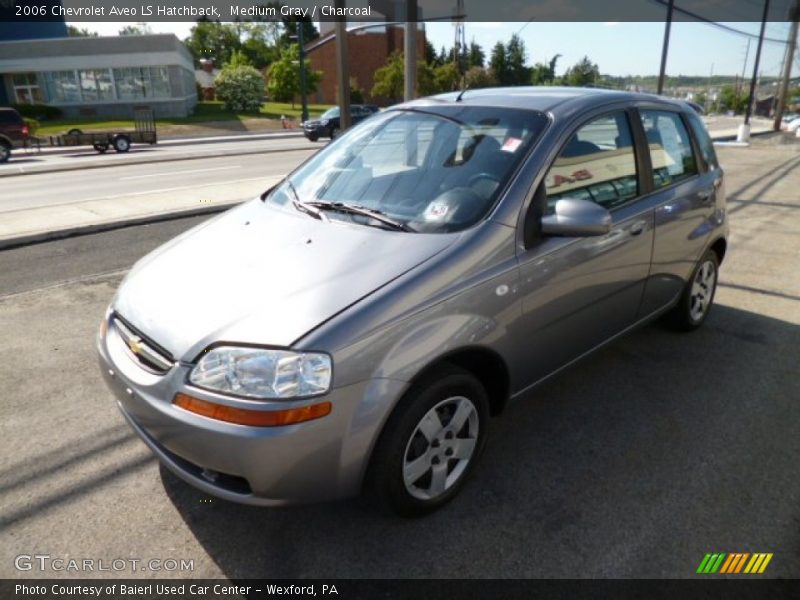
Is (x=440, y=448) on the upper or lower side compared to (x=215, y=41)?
lower

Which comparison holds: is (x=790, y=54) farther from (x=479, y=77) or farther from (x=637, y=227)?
(x=637, y=227)

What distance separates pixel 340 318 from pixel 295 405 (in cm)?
35

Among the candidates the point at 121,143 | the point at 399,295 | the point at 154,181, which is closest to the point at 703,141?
the point at 399,295

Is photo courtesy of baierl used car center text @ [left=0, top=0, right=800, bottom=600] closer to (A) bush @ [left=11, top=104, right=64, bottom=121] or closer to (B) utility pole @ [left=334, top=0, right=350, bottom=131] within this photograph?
(B) utility pole @ [left=334, top=0, right=350, bottom=131]

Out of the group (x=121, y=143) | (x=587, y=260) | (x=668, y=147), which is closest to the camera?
(x=587, y=260)

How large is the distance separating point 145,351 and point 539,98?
2.40 meters

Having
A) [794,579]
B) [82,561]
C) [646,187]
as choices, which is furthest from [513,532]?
[646,187]

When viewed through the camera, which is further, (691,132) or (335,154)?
(691,132)

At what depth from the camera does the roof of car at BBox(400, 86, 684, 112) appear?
125 inches

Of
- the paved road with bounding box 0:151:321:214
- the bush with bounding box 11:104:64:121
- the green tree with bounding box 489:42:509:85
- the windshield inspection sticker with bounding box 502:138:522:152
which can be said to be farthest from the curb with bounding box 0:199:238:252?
the green tree with bounding box 489:42:509:85

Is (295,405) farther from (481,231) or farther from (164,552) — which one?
(481,231)

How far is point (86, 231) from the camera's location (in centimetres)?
753

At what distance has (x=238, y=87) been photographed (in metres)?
49.2

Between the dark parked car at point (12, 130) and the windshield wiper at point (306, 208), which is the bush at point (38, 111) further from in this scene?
the windshield wiper at point (306, 208)
